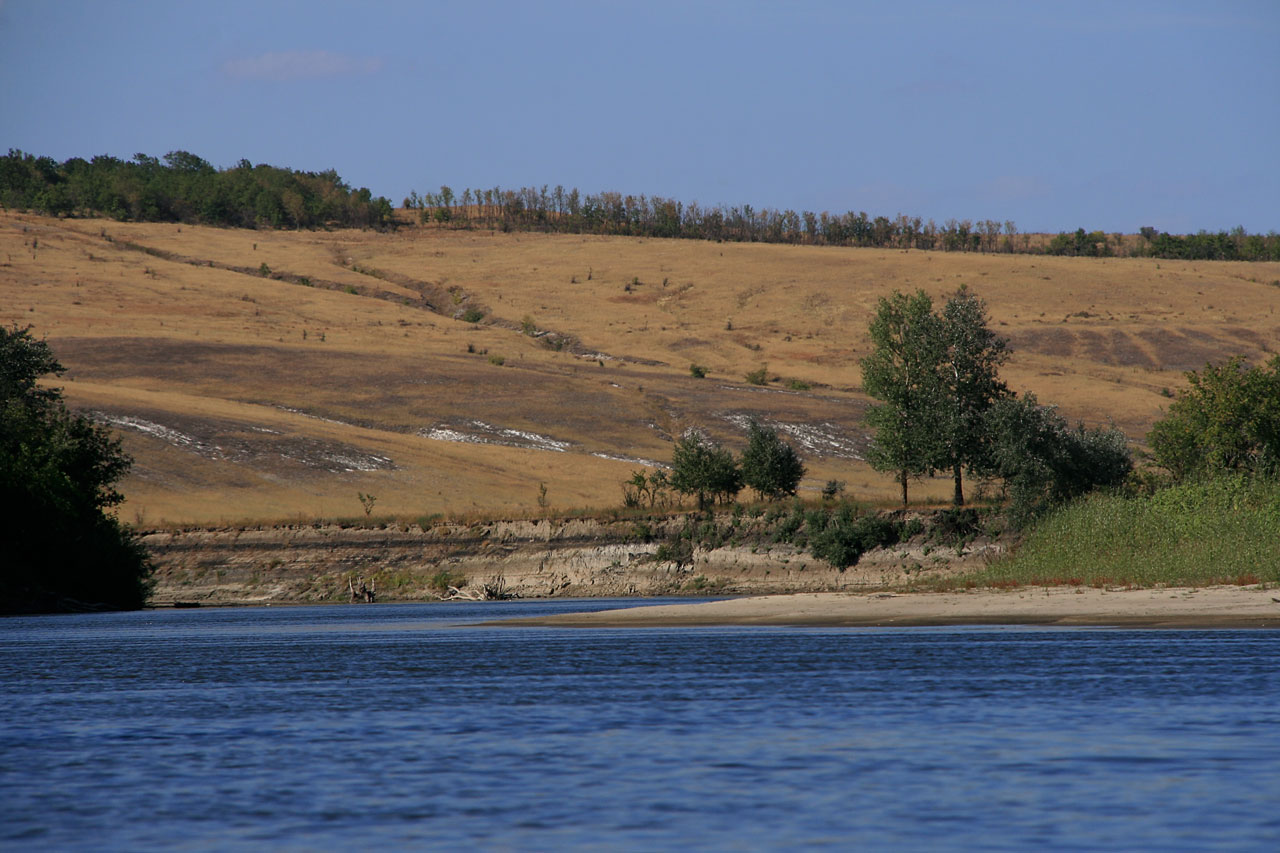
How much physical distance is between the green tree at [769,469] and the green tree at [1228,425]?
65.1ft

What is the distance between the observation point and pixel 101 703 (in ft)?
77.4

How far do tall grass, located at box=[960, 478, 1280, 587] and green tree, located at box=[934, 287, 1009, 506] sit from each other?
39.1 ft

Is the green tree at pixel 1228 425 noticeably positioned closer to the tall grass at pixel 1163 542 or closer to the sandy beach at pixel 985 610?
the tall grass at pixel 1163 542

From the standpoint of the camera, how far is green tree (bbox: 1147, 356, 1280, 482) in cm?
5841

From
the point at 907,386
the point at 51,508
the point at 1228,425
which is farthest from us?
the point at 907,386

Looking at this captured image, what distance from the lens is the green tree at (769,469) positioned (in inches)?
2889

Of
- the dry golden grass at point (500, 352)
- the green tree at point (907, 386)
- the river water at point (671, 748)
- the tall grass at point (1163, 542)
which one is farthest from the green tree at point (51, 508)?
the tall grass at point (1163, 542)

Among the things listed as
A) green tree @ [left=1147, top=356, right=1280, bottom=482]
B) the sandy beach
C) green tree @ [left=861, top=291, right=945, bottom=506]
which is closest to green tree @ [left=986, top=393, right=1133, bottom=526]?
green tree @ [left=861, top=291, right=945, bottom=506]

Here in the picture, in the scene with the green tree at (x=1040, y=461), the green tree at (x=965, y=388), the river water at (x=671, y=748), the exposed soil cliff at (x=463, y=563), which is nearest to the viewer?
the river water at (x=671, y=748)

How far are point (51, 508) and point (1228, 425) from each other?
162 ft

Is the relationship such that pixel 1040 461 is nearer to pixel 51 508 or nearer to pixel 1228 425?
pixel 1228 425

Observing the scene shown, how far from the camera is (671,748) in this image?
56.0 feet

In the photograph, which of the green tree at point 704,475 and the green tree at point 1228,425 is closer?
the green tree at point 1228,425

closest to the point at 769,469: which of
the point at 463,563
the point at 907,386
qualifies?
the point at 907,386
